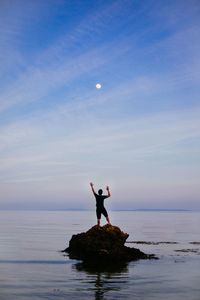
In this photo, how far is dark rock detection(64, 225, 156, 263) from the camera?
30.3 metres

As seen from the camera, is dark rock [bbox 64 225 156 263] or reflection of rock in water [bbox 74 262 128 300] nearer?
reflection of rock in water [bbox 74 262 128 300]

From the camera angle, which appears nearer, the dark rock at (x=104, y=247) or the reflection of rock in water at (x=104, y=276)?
the reflection of rock in water at (x=104, y=276)

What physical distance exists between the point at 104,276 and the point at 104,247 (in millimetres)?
7110

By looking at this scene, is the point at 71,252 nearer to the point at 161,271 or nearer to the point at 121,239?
the point at 121,239

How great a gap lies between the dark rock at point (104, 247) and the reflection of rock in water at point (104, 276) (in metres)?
1.43

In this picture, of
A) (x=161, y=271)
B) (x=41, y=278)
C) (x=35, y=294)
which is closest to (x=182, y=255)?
(x=161, y=271)

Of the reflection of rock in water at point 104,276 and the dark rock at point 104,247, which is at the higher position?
the dark rock at point 104,247

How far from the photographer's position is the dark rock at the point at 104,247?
30281 mm

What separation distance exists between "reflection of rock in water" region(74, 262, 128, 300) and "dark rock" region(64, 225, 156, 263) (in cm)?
143

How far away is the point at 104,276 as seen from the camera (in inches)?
920

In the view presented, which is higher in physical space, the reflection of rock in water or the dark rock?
the dark rock

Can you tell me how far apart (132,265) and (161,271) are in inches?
115

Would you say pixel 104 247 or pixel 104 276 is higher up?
pixel 104 247

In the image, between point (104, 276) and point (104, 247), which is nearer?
point (104, 276)
